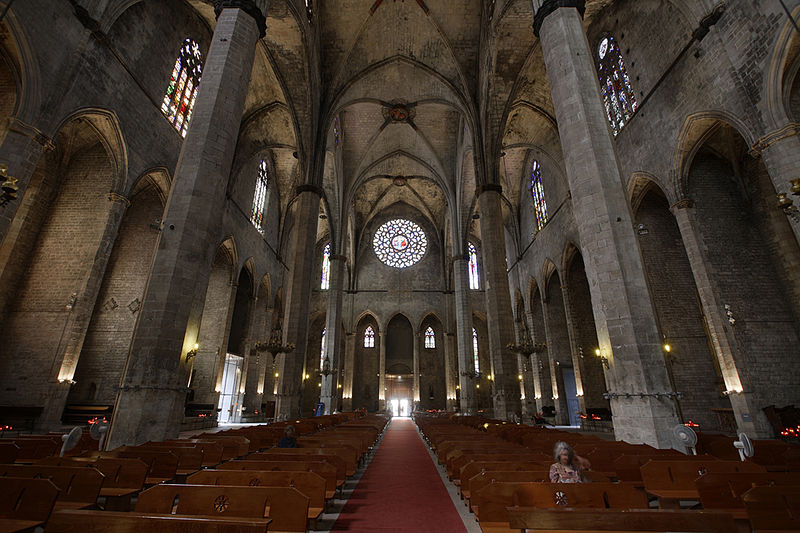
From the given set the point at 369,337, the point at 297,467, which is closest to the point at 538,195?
the point at 369,337

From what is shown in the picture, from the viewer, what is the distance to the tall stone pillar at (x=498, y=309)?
1447 cm

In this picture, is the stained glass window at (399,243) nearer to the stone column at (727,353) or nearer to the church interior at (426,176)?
the church interior at (426,176)

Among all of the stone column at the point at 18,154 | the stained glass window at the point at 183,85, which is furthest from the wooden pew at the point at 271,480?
the stained glass window at the point at 183,85

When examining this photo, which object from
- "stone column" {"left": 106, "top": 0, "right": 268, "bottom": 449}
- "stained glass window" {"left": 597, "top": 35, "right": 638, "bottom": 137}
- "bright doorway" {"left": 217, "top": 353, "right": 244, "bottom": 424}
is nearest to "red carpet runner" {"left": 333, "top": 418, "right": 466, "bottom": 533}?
"stone column" {"left": 106, "top": 0, "right": 268, "bottom": 449}

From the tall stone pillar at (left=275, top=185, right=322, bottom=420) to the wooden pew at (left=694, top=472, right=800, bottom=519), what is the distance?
13214mm

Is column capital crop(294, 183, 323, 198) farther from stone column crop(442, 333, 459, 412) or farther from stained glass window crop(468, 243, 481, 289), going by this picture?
stained glass window crop(468, 243, 481, 289)

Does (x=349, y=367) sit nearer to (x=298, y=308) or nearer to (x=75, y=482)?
(x=298, y=308)

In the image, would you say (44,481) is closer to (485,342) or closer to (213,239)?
(213,239)

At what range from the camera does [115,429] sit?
19.9 ft

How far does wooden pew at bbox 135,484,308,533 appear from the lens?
2.41 meters

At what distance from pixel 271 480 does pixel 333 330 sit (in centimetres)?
1927

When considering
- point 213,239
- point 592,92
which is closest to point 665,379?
point 592,92

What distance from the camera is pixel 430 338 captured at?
3297 cm

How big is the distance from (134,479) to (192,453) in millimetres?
1225
